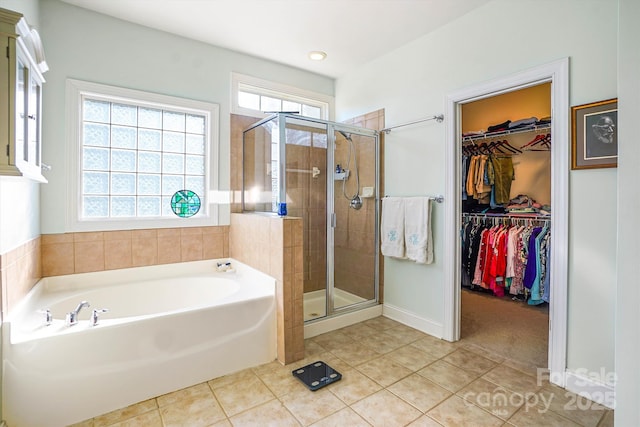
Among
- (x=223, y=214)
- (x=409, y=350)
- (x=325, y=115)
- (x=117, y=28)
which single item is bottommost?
(x=409, y=350)

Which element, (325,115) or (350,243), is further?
(325,115)

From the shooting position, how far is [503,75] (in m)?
2.35

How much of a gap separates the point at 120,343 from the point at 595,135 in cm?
307

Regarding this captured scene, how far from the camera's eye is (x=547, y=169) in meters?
3.83

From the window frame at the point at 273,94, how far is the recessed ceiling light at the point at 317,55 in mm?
415

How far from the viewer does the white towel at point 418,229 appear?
2.83 metres

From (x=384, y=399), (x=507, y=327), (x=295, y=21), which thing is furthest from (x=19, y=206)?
(x=507, y=327)

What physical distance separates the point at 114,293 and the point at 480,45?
3.53m

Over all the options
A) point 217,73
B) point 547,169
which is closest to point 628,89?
point 547,169

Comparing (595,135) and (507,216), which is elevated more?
(595,135)

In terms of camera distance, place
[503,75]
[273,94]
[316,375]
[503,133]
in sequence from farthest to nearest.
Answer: [503,133], [273,94], [503,75], [316,375]

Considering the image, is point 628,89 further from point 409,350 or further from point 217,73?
point 217,73

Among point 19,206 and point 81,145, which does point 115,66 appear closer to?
point 81,145

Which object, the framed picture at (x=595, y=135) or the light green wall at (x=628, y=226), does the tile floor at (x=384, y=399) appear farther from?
the framed picture at (x=595, y=135)
